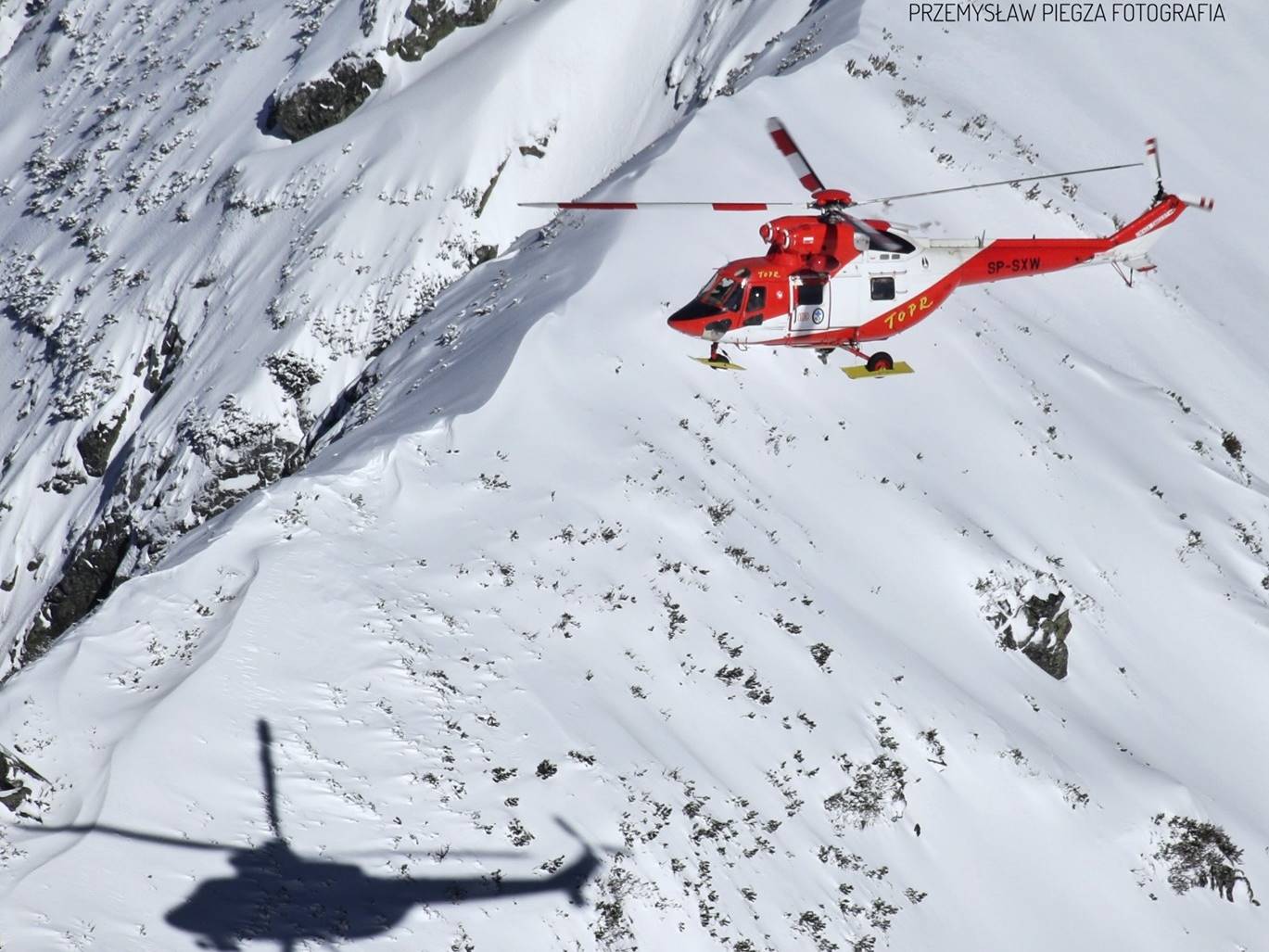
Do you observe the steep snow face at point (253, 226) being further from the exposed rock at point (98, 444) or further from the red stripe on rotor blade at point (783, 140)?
the red stripe on rotor blade at point (783, 140)

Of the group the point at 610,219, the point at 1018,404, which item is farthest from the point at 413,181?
the point at 1018,404

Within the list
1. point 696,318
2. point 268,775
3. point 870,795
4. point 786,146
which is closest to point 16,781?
point 268,775

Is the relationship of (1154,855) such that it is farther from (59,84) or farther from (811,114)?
(59,84)

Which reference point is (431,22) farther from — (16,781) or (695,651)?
(16,781)

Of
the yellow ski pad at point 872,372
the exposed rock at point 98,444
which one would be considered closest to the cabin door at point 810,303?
the yellow ski pad at point 872,372

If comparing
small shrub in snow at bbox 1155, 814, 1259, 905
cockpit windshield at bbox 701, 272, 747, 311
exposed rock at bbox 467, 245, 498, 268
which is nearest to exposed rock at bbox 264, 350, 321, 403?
exposed rock at bbox 467, 245, 498, 268

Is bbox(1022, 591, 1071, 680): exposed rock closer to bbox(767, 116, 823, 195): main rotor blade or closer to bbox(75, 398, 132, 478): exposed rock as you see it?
bbox(767, 116, 823, 195): main rotor blade
